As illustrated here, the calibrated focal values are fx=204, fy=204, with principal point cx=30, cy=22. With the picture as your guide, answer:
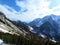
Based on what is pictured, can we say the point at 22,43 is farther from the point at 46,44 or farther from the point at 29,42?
the point at 46,44

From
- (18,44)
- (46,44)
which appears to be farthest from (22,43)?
(46,44)

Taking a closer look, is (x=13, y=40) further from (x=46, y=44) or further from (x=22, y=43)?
(x=46, y=44)

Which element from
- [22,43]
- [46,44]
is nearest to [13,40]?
[22,43]

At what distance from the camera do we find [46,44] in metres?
132

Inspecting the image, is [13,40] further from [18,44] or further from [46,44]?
[46,44]

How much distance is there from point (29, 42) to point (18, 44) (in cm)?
989

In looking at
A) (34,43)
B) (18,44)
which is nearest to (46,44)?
(34,43)

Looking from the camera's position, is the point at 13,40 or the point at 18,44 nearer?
the point at 18,44

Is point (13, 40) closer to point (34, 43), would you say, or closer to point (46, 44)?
point (34, 43)

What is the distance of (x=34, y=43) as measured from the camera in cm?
13738

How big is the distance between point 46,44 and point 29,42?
11.8 metres

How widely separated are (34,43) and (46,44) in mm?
9160

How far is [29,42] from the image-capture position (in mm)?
136500

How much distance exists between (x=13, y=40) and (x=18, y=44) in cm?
1112
